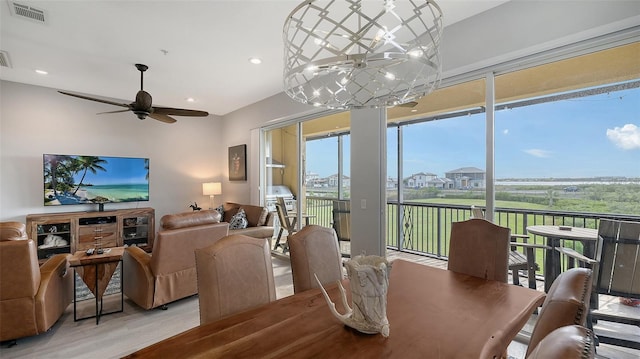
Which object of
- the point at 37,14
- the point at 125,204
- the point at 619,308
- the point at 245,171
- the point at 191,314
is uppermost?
the point at 37,14

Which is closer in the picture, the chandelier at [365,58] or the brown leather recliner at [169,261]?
the chandelier at [365,58]

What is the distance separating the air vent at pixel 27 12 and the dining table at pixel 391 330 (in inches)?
126

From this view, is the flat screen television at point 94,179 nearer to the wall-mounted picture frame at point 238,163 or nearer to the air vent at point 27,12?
the wall-mounted picture frame at point 238,163

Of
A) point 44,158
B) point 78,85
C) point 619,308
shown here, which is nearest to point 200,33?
point 78,85

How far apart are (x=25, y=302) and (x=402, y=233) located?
440 centimetres

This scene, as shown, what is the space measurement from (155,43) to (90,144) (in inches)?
126

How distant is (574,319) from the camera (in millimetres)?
888

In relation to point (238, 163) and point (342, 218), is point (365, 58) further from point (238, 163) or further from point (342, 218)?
point (238, 163)

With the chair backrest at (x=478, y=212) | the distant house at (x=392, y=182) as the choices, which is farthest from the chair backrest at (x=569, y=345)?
the distant house at (x=392, y=182)

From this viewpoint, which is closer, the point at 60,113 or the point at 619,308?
the point at 619,308

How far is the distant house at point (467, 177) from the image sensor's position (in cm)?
283

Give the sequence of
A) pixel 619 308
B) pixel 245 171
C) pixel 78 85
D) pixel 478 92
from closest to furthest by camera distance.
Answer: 1. pixel 619 308
2. pixel 478 92
3. pixel 78 85
4. pixel 245 171

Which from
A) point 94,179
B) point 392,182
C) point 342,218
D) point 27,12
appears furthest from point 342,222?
point 94,179

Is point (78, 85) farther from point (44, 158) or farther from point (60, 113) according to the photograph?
point (44, 158)
